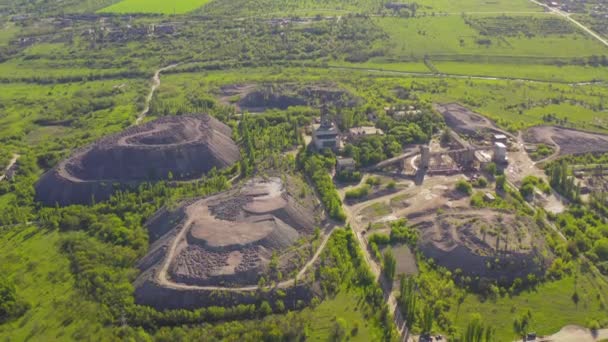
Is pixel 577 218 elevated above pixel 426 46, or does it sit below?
below

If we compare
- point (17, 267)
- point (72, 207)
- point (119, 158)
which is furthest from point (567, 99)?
point (17, 267)

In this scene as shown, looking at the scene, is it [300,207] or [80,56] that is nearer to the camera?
[300,207]

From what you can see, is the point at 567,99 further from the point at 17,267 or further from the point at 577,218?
the point at 17,267

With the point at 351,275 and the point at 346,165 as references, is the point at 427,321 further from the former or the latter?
the point at 346,165

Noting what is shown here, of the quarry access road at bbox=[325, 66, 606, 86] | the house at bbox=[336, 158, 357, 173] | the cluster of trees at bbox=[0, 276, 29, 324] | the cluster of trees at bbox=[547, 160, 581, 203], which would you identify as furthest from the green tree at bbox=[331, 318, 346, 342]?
the quarry access road at bbox=[325, 66, 606, 86]

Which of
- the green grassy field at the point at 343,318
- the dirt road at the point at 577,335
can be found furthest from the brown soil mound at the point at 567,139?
the green grassy field at the point at 343,318

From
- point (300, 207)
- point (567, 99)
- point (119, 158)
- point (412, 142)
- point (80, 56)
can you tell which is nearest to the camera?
point (300, 207)
